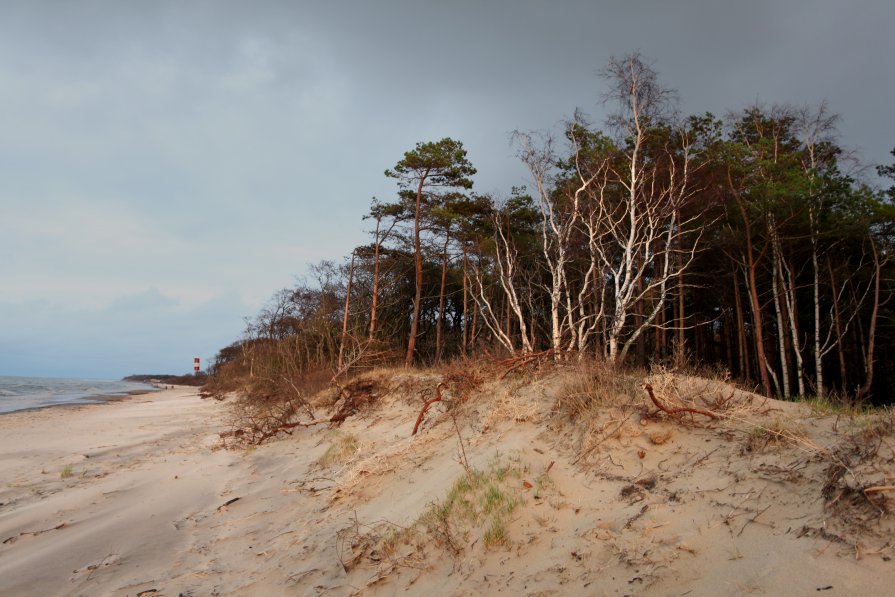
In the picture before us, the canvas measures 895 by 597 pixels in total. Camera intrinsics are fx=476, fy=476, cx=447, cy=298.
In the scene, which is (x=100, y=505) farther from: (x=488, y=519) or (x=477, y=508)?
(x=488, y=519)

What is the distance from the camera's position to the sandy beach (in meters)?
2.84

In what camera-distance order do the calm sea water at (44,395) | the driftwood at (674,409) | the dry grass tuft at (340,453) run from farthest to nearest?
1. the calm sea water at (44,395)
2. the dry grass tuft at (340,453)
3. the driftwood at (674,409)

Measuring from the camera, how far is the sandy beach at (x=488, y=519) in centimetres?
284

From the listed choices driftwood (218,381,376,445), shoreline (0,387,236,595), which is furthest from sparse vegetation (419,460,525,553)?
driftwood (218,381,376,445)

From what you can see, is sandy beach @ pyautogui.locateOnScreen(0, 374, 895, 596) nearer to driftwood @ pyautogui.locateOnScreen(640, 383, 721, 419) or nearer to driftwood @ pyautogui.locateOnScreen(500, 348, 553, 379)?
driftwood @ pyautogui.locateOnScreen(640, 383, 721, 419)

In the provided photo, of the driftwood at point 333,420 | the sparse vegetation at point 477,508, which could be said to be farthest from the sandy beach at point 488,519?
the driftwood at point 333,420

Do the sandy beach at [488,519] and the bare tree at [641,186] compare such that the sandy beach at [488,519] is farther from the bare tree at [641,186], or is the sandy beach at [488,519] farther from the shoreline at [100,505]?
the bare tree at [641,186]

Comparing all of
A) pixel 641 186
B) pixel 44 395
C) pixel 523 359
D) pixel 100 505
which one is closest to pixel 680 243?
pixel 641 186

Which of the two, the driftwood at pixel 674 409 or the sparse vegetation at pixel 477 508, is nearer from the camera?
the sparse vegetation at pixel 477 508

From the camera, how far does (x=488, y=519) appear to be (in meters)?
4.15

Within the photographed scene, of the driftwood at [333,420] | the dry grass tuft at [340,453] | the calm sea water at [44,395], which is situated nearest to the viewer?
the dry grass tuft at [340,453]

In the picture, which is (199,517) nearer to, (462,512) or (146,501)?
(146,501)

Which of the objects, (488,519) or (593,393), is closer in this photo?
(488,519)

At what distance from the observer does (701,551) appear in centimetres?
298
